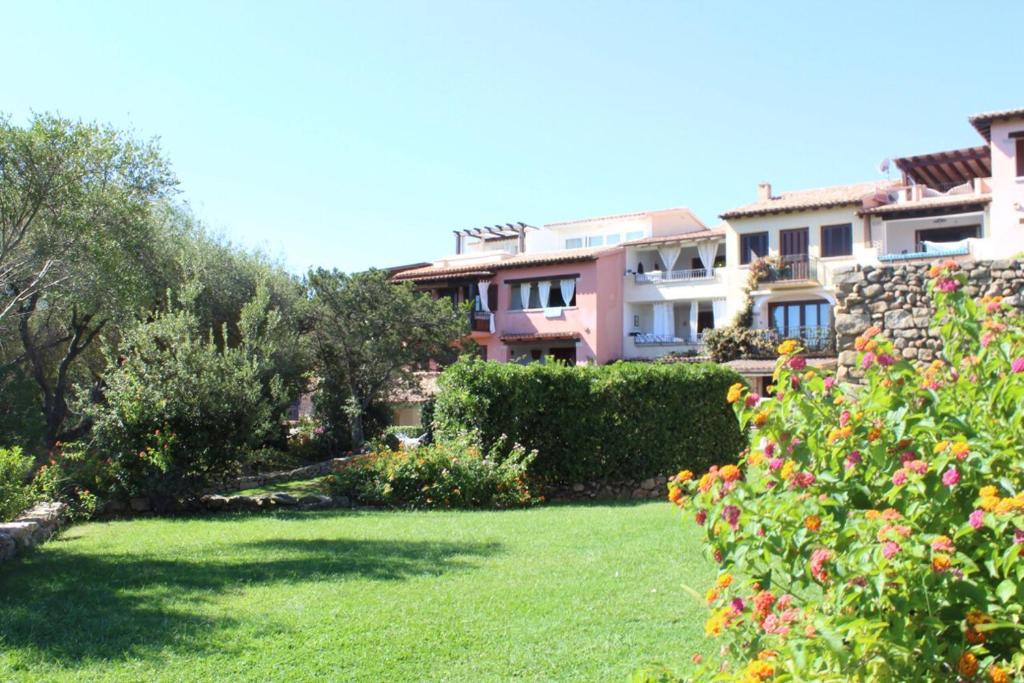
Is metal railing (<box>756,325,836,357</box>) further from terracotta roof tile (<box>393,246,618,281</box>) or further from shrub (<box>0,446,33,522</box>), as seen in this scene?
shrub (<box>0,446,33,522</box>)

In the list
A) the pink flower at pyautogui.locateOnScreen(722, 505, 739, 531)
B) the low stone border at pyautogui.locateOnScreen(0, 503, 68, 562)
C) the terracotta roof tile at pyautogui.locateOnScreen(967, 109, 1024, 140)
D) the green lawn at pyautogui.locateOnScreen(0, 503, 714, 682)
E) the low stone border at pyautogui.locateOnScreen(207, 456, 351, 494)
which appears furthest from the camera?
the terracotta roof tile at pyautogui.locateOnScreen(967, 109, 1024, 140)

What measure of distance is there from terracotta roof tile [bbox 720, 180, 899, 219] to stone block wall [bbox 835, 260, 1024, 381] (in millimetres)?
25515

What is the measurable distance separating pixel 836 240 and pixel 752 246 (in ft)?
12.2

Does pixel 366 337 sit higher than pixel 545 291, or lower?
lower

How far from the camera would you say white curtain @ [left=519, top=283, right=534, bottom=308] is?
42594mm

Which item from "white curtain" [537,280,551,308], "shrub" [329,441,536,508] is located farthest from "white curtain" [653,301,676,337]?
Result: "shrub" [329,441,536,508]

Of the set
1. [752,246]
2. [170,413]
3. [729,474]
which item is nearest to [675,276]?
[752,246]

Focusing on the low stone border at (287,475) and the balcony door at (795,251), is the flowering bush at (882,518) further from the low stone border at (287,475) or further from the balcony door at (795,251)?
the balcony door at (795,251)

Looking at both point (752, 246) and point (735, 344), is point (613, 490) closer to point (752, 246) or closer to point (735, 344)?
point (735, 344)

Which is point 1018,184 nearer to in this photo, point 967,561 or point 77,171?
point 77,171

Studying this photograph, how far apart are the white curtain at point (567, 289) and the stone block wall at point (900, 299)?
29137mm

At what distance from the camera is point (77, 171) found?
10938mm

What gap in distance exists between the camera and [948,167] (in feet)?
121

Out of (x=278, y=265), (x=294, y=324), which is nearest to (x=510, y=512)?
(x=294, y=324)
